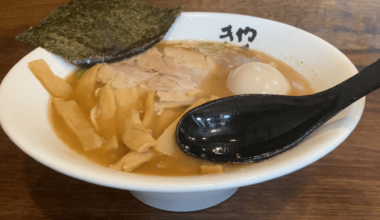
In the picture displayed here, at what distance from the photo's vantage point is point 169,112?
3.53ft

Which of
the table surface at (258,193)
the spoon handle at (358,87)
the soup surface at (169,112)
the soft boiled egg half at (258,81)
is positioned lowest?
the table surface at (258,193)

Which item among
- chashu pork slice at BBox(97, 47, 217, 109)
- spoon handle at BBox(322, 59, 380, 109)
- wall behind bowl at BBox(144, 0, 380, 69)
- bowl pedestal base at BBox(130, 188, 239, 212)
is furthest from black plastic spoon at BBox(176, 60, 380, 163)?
wall behind bowl at BBox(144, 0, 380, 69)

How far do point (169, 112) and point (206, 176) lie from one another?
1.48 feet

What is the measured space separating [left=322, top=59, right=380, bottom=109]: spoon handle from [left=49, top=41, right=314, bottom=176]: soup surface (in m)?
0.36

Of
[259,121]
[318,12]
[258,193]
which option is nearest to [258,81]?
[259,121]

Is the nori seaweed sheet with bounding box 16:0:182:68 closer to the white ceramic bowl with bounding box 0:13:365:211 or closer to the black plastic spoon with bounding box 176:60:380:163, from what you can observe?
the white ceramic bowl with bounding box 0:13:365:211

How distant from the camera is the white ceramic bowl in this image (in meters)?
0.64

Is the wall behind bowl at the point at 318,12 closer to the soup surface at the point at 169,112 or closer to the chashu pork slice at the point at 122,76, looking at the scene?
the soup surface at the point at 169,112

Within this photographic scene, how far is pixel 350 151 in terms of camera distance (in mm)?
1121

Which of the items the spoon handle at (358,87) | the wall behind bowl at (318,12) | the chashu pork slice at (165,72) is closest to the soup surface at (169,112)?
the chashu pork slice at (165,72)

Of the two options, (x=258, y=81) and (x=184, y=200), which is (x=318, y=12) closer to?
(x=258, y=81)

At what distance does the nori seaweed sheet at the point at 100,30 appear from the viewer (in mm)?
1261

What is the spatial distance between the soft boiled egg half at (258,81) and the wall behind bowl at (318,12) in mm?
897

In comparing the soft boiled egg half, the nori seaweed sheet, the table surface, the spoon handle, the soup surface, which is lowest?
the table surface
